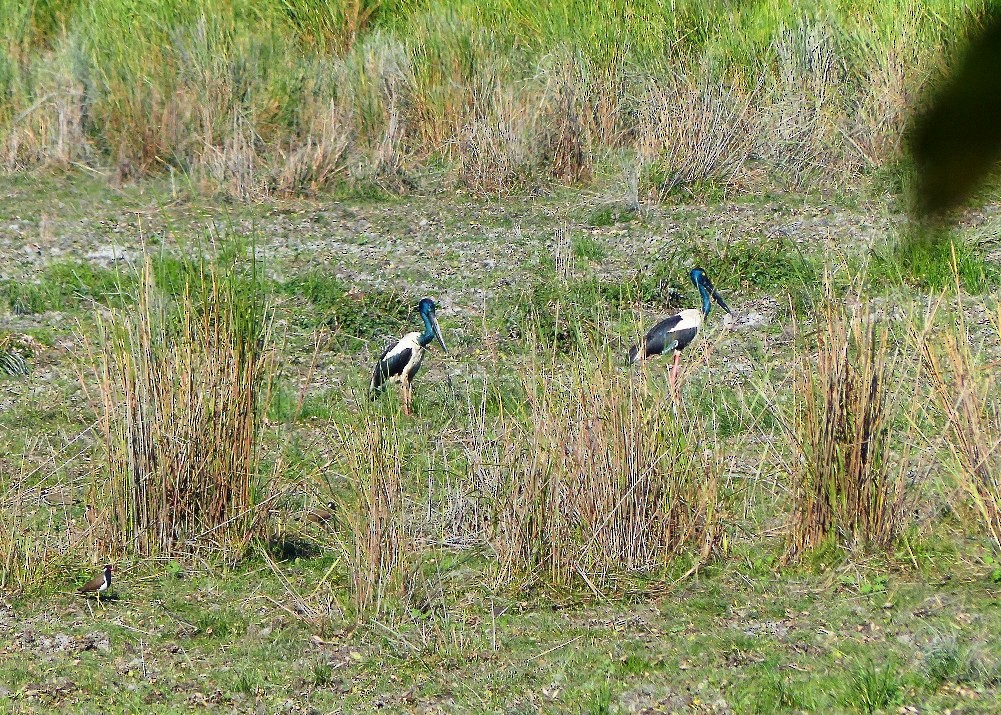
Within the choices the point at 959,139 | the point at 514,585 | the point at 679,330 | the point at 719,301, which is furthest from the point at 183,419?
the point at 719,301

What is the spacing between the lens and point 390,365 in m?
6.84

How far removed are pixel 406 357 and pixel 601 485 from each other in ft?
9.08

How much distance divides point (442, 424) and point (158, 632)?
2040 millimetres

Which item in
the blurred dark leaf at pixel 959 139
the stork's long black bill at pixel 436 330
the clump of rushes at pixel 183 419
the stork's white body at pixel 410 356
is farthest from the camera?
the stork's long black bill at pixel 436 330

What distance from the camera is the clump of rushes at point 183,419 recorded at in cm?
452

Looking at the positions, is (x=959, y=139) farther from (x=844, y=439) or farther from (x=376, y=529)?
(x=376, y=529)

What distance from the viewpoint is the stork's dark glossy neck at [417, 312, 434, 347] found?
23.9ft

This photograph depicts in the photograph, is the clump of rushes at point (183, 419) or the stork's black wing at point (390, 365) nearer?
the clump of rushes at point (183, 419)

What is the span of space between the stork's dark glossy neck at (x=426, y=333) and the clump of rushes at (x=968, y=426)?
3.36 metres

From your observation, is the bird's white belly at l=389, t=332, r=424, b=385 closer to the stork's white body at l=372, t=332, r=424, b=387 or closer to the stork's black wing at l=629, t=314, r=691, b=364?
the stork's white body at l=372, t=332, r=424, b=387

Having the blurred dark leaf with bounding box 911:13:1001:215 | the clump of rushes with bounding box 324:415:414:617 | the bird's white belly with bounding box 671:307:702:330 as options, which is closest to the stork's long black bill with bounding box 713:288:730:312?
the bird's white belly with bounding box 671:307:702:330

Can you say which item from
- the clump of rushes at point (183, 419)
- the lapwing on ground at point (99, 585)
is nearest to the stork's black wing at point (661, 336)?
the clump of rushes at point (183, 419)

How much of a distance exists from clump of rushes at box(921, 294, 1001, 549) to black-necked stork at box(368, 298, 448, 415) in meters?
2.64

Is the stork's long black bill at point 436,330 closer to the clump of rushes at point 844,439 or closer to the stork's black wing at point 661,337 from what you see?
the stork's black wing at point 661,337
